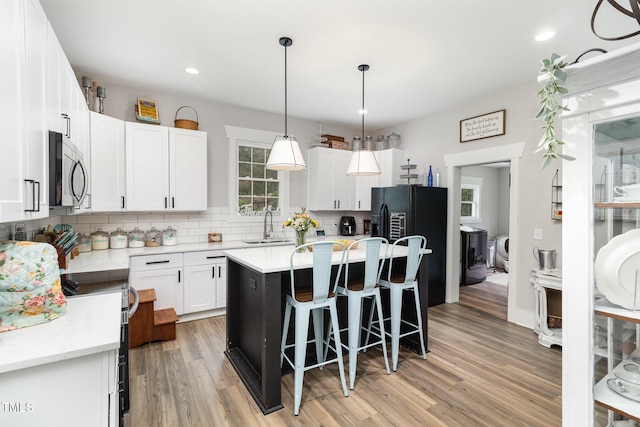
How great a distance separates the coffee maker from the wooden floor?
7.50 ft

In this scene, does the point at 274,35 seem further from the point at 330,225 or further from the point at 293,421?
the point at 330,225

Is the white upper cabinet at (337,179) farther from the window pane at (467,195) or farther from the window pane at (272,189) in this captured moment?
the window pane at (467,195)

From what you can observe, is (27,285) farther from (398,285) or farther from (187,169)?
(187,169)

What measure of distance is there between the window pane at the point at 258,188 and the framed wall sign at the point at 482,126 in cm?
284

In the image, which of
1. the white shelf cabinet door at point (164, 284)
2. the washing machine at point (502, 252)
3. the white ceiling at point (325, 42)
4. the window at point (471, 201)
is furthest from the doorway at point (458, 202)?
the white shelf cabinet door at point (164, 284)

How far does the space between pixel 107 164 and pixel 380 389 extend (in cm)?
322

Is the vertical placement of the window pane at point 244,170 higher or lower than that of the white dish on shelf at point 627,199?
higher

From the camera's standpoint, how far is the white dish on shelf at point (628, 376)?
43.3 inches

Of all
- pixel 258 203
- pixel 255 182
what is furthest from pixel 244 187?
pixel 258 203

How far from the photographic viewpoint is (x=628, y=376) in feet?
3.69

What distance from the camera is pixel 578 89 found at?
111 centimetres

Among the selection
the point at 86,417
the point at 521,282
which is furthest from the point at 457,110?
the point at 86,417

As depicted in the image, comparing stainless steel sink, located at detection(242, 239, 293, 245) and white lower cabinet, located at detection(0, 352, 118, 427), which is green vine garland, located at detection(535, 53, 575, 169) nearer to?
white lower cabinet, located at detection(0, 352, 118, 427)

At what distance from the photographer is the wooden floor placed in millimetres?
2023
